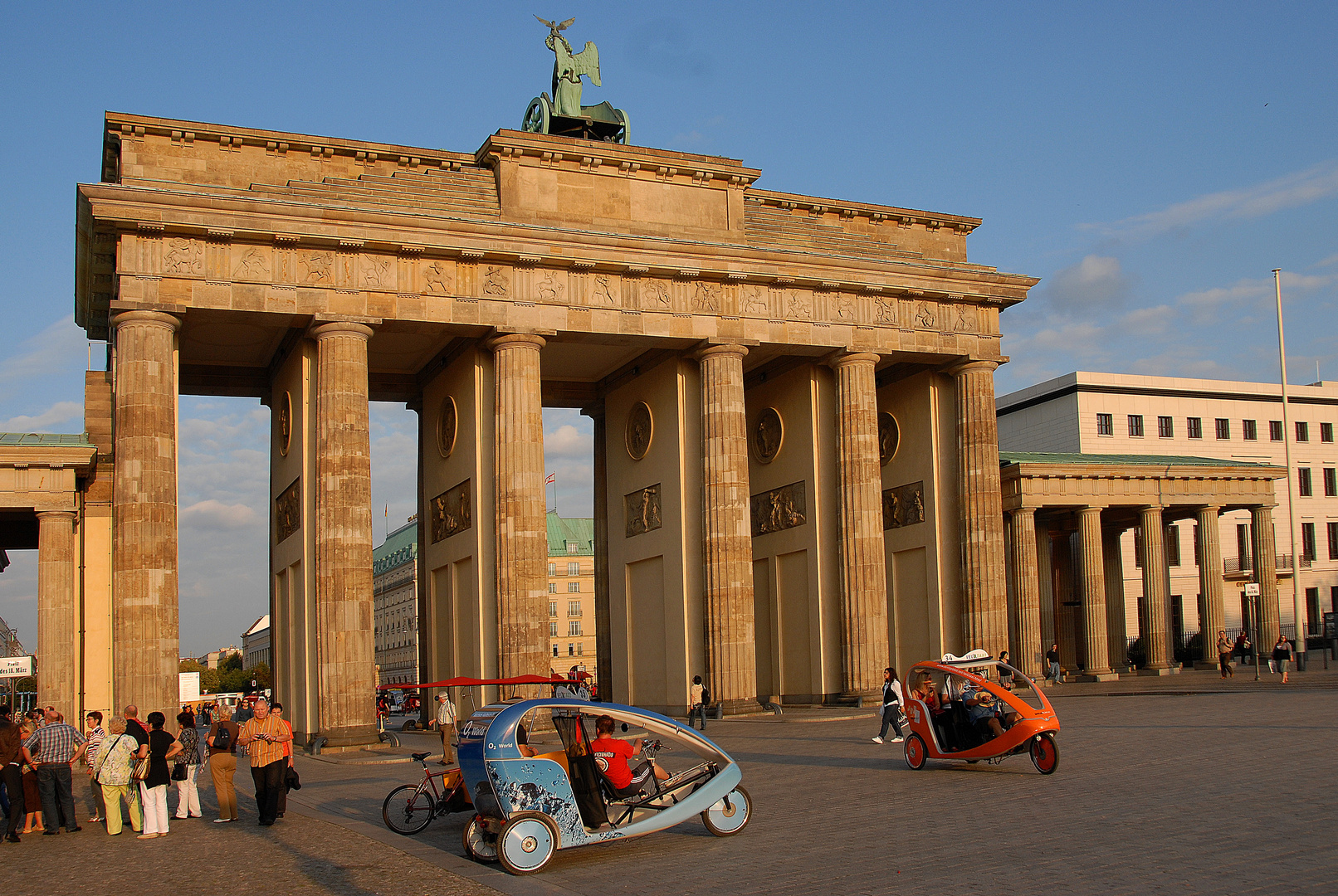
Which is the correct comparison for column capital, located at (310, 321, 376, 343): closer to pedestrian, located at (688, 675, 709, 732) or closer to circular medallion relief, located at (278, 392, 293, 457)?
circular medallion relief, located at (278, 392, 293, 457)

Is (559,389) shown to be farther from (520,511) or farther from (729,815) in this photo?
(729,815)

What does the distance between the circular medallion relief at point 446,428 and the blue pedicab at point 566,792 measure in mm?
23145

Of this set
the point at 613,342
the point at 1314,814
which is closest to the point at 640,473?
the point at 613,342

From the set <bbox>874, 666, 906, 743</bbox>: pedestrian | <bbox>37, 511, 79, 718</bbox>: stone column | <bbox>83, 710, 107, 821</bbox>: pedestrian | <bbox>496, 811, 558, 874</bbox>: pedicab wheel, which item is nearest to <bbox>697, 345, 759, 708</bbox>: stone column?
<bbox>874, 666, 906, 743</bbox>: pedestrian

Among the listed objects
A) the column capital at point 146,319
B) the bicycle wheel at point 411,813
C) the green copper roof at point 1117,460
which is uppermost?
the column capital at point 146,319

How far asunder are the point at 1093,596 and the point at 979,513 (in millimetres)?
10686

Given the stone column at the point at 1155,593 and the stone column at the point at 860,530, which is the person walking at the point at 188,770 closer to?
the stone column at the point at 860,530

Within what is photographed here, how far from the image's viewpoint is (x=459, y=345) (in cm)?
3512

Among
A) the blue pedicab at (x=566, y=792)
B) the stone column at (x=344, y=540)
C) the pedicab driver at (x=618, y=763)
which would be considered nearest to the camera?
the blue pedicab at (x=566, y=792)

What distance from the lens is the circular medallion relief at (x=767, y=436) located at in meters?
39.5

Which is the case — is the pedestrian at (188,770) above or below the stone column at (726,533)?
below

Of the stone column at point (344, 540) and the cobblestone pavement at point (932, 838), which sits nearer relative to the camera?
the cobblestone pavement at point (932, 838)

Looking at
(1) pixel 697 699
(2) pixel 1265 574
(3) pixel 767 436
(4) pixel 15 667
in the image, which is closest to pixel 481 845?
(1) pixel 697 699

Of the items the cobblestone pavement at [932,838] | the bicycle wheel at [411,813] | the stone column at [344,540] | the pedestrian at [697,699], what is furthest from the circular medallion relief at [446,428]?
the bicycle wheel at [411,813]
